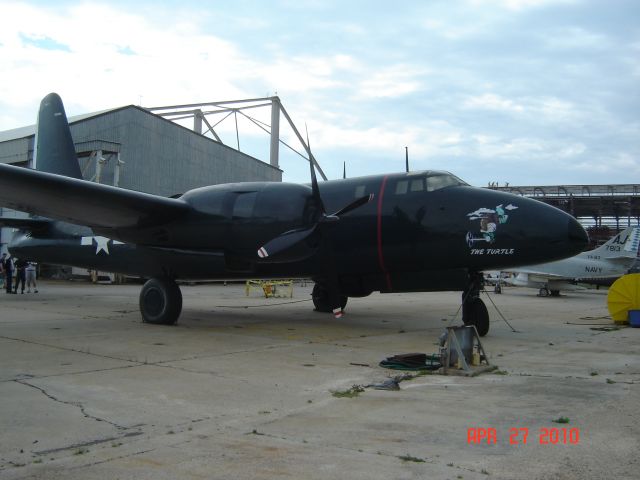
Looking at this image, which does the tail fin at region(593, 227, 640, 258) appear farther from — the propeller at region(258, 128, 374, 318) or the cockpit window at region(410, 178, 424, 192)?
the propeller at region(258, 128, 374, 318)

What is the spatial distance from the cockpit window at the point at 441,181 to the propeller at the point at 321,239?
131cm

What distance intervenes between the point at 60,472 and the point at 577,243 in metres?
9.84

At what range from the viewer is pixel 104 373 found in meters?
7.57

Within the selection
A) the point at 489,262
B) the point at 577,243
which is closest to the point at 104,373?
the point at 489,262

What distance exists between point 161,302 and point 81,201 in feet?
10.3

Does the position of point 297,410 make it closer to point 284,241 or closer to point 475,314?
point 284,241

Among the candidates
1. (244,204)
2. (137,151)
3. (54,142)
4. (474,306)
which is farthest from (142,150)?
(474,306)

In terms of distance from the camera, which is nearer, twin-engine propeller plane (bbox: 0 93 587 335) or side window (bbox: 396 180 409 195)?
twin-engine propeller plane (bbox: 0 93 587 335)

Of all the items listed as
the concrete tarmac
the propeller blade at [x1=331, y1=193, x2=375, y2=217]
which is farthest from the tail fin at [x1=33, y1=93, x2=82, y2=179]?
the propeller blade at [x1=331, y1=193, x2=375, y2=217]

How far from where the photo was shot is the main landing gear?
38.4 feet

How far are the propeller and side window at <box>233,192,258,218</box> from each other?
0.86 metres

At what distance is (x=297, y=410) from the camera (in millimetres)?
5828
